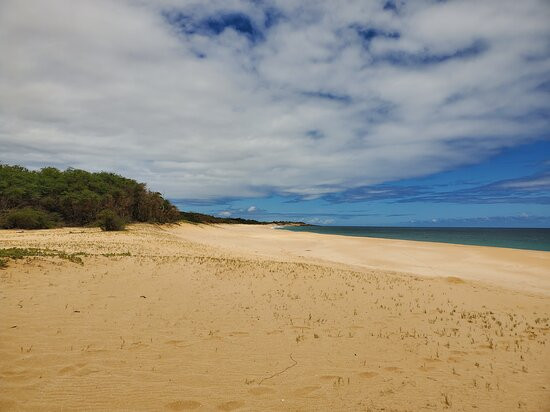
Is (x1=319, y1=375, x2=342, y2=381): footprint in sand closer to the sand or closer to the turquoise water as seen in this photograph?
the sand

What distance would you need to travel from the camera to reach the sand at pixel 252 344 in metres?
5.64

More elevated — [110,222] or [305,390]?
[110,222]

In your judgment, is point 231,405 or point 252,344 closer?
point 231,405

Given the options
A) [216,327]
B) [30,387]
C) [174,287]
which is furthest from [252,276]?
[30,387]

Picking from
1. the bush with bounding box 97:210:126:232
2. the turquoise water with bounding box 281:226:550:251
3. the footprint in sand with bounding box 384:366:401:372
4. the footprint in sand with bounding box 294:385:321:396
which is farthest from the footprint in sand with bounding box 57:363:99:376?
the turquoise water with bounding box 281:226:550:251

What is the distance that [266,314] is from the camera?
34.1 ft

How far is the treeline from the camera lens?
41156 millimetres

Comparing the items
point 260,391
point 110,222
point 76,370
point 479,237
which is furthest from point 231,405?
point 479,237

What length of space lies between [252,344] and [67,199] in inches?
1807

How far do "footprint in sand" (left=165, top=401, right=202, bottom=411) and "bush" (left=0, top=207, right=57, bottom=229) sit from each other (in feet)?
136

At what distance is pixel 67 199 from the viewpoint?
150ft

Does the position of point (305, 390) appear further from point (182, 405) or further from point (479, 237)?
point (479, 237)

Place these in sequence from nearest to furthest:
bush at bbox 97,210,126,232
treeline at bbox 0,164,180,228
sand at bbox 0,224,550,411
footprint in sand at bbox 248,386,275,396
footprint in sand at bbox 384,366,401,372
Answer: sand at bbox 0,224,550,411 → footprint in sand at bbox 248,386,275,396 → footprint in sand at bbox 384,366,401,372 → bush at bbox 97,210,126,232 → treeline at bbox 0,164,180,228

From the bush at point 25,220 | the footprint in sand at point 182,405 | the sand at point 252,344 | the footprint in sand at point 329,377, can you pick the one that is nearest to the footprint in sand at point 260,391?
the sand at point 252,344
